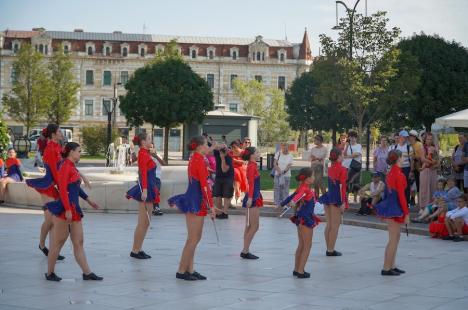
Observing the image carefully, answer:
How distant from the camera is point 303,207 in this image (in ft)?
40.2

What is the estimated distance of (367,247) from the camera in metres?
15.8

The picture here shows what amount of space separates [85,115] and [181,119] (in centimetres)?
3938

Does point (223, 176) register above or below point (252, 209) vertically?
above

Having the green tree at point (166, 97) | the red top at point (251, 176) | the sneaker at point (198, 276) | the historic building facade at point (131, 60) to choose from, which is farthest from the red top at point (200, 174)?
the historic building facade at point (131, 60)

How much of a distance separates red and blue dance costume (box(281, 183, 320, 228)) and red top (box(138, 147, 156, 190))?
2.44 metres

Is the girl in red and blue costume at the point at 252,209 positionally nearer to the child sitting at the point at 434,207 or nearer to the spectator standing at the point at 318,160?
the child sitting at the point at 434,207

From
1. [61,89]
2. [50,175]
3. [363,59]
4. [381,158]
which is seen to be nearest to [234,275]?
[50,175]

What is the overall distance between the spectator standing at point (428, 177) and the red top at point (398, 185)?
23.5 ft

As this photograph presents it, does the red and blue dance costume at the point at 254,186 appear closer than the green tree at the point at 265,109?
Yes

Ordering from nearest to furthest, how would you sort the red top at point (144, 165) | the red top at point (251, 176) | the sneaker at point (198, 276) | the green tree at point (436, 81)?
the sneaker at point (198, 276) → the red top at point (144, 165) → the red top at point (251, 176) → the green tree at point (436, 81)

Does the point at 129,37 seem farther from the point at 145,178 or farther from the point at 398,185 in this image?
the point at 398,185

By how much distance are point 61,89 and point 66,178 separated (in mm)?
67684

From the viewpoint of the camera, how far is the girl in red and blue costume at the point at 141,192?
45.0 feet

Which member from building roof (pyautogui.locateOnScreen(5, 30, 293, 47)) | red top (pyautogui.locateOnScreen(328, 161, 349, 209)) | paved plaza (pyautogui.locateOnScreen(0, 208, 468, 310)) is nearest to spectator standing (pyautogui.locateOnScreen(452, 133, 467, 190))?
paved plaza (pyautogui.locateOnScreen(0, 208, 468, 310))
